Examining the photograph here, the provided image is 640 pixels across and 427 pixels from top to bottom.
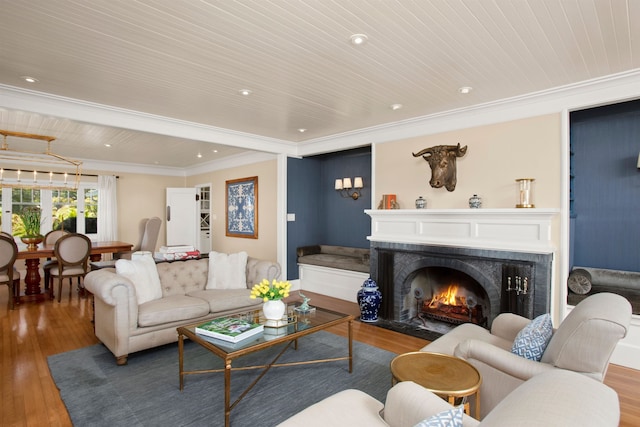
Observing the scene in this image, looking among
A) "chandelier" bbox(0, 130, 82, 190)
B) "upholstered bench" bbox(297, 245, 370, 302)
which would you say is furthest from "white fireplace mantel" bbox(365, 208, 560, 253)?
"chandelier" bbox(0, 130, 82, 190)

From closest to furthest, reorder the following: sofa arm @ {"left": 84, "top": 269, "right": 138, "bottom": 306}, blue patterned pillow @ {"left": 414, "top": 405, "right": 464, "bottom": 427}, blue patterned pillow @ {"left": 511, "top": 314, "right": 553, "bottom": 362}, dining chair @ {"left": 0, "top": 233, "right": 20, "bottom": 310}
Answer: blue patterned pillow @ {"left": 414, "top": 405, "right": 464, "bottom": 427} < blue patterned pillow @ {"left": 511, "top": 314, "right": 553, "bottom": 362} < sofa arm @ {"left": 84, "top": 269, "right": 138, "bottom": 306} < dining chair @ {"left": 0, "top": 233, "right": 20, "bottom": 310}

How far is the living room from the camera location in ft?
10.3

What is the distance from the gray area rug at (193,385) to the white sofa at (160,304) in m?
0.20

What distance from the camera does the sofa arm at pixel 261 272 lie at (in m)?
4.04

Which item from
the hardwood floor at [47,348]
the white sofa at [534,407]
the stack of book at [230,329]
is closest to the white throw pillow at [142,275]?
the hardwood floor at [47,348]

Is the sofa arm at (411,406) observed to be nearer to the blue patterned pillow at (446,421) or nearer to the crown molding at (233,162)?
the blue patterned pillow at (446,421)

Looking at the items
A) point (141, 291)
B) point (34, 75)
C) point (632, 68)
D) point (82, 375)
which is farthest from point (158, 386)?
point (632, 68)

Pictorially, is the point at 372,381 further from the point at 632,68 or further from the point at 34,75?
the point at 34,75

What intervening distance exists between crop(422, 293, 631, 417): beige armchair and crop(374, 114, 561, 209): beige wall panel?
71.4 inches

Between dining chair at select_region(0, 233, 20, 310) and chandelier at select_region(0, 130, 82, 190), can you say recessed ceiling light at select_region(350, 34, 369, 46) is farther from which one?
chandelier at select_region(0, 130, 82, 190)

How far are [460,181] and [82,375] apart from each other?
4.12 m

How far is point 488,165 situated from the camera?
3.83 meters

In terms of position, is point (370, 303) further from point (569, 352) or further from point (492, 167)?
point (569, 352)

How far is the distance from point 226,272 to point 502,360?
3.01 metres
